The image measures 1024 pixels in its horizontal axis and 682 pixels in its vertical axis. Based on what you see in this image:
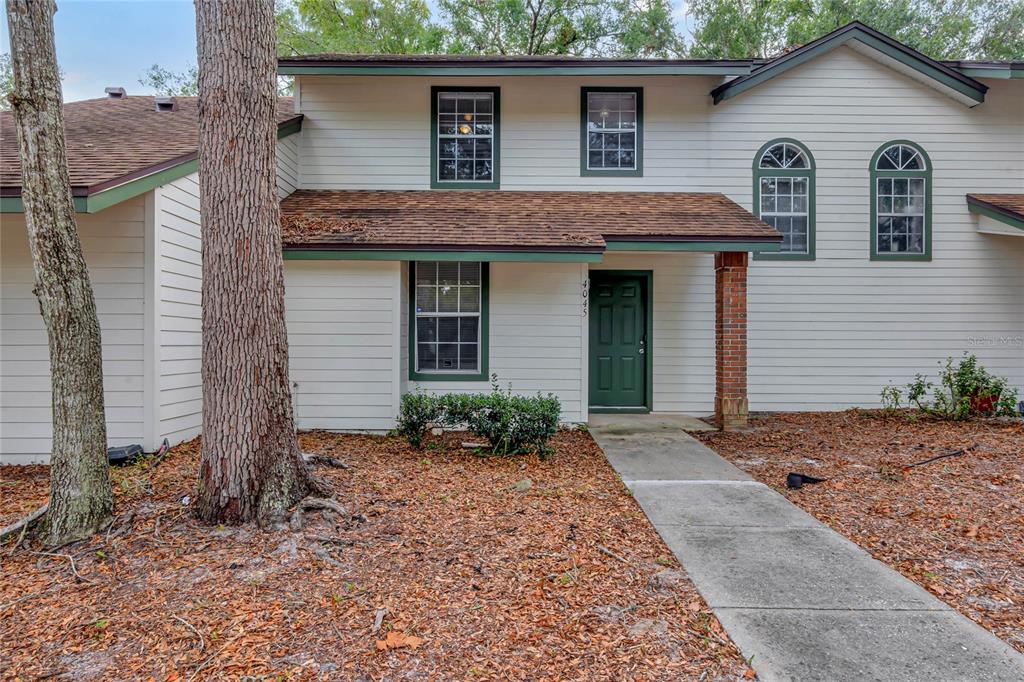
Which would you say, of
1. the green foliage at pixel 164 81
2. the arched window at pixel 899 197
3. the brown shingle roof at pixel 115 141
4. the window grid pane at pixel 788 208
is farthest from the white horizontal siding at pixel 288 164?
the green foliage at pixel 164 81

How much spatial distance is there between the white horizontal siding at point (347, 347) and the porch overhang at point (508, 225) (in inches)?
15.1

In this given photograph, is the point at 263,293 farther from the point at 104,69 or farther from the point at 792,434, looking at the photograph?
the point at 104,69

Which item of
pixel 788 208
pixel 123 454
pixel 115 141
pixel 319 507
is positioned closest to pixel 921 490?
pixel 319 507

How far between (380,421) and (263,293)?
362cm

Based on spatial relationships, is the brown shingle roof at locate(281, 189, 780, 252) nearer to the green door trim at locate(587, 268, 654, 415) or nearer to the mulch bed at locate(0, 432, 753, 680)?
the green door trim at locate(587, 268, 654, 415)

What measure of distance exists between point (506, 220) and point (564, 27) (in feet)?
40.4

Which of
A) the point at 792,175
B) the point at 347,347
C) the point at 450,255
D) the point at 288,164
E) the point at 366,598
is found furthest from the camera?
the point at 792,175

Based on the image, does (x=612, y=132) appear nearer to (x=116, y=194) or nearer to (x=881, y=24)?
(x=116, y=194)

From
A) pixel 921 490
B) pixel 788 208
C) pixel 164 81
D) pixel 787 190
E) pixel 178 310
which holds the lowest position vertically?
pixel 921 490

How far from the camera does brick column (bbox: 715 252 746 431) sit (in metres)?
7.28

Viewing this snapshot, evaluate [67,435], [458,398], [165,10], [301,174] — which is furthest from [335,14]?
[67,435]

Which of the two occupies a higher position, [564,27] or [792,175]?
[564,27]

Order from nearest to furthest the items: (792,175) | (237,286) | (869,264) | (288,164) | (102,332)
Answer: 1. (237,286)
2. (102,332)
3. (288,164)
4. (869,264)
5. (792,175)

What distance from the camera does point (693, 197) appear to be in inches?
→ 329
